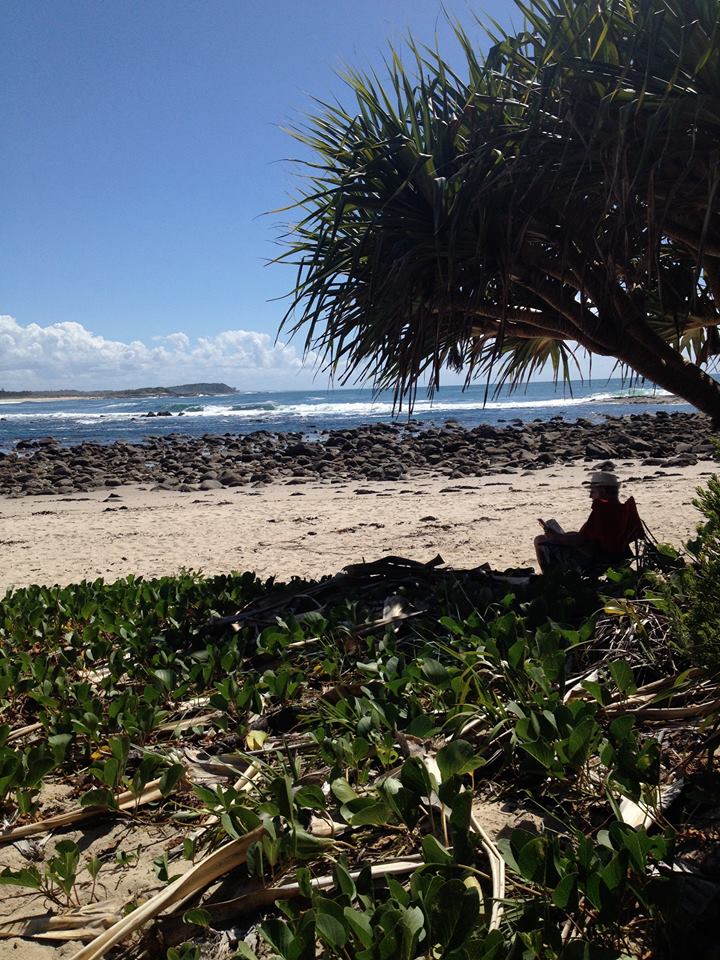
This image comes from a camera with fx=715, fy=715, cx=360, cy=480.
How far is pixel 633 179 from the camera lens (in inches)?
139

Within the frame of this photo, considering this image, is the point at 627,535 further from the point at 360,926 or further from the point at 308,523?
the point at 308,523

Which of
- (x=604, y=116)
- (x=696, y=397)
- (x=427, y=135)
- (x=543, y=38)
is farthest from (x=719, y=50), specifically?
(x=696, y=397)

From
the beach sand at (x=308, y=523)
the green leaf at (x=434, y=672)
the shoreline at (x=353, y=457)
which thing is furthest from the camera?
the shoreline at (x=353, y=457)

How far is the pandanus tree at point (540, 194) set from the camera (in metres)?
3.71

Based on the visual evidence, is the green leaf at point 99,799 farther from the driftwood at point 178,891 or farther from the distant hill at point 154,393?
the distant hill at point 154,393

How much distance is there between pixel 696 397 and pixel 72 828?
4241mm

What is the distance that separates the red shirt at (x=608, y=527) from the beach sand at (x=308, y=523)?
2698mm

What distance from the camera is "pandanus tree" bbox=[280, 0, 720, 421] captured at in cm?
371

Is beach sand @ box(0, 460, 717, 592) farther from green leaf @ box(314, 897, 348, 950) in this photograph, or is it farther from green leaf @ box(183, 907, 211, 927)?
green leaf @ box(314, 897, 348, 950)

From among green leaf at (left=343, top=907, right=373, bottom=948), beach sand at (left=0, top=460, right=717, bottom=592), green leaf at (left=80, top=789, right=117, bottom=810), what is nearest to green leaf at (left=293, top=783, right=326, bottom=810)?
green leaf at (left=343, top=907, right=373, bottom=948)

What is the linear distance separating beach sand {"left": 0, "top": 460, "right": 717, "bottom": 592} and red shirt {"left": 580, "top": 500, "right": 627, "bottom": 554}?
2.70 m

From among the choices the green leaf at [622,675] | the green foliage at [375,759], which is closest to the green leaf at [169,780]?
the green foliage at [375,759]

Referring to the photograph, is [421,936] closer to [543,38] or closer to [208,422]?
[543,38]

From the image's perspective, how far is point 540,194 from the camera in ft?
13.7
